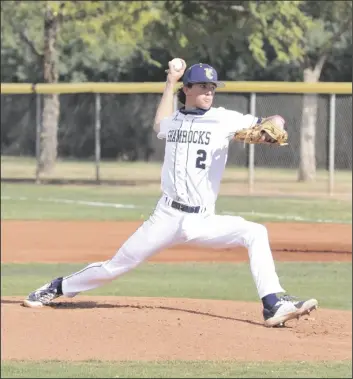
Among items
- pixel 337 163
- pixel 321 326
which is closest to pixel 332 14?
pixel 337 163

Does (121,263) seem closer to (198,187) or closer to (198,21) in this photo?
(198,187)

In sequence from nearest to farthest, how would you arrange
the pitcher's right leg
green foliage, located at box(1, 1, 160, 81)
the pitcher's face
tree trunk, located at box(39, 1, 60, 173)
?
the pitcher's face → the pitcher's right leg → green foliage, located at box(1, 1, 160, 81) → tree trunk, located at box(39, 1, 60, 173)

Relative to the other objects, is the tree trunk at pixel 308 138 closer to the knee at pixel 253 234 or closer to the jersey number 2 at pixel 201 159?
the knee at pixel 253 234

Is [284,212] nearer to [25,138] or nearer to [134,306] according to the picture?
[134,306]

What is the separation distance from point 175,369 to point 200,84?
2.13m

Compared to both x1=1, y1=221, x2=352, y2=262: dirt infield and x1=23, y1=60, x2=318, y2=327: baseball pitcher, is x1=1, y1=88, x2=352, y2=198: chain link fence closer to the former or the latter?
x1=1, y1=221, x2=352, y2=262: dirt infield

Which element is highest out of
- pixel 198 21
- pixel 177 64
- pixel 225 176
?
pixel 198 21

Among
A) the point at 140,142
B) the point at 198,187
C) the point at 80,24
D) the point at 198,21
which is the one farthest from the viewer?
the point at 140,142

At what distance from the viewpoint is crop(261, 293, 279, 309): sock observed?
7.18m

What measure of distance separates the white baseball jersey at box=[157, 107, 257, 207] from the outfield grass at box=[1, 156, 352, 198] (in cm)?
2043

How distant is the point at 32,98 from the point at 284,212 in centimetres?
2064

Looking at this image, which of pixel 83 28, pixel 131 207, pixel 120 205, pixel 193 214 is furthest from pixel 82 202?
pixel 193 214

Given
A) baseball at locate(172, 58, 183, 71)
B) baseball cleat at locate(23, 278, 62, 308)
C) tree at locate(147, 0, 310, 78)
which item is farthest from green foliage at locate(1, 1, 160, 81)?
baseball at locate(172, 58, 183, 71)

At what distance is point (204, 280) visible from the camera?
1356cm
